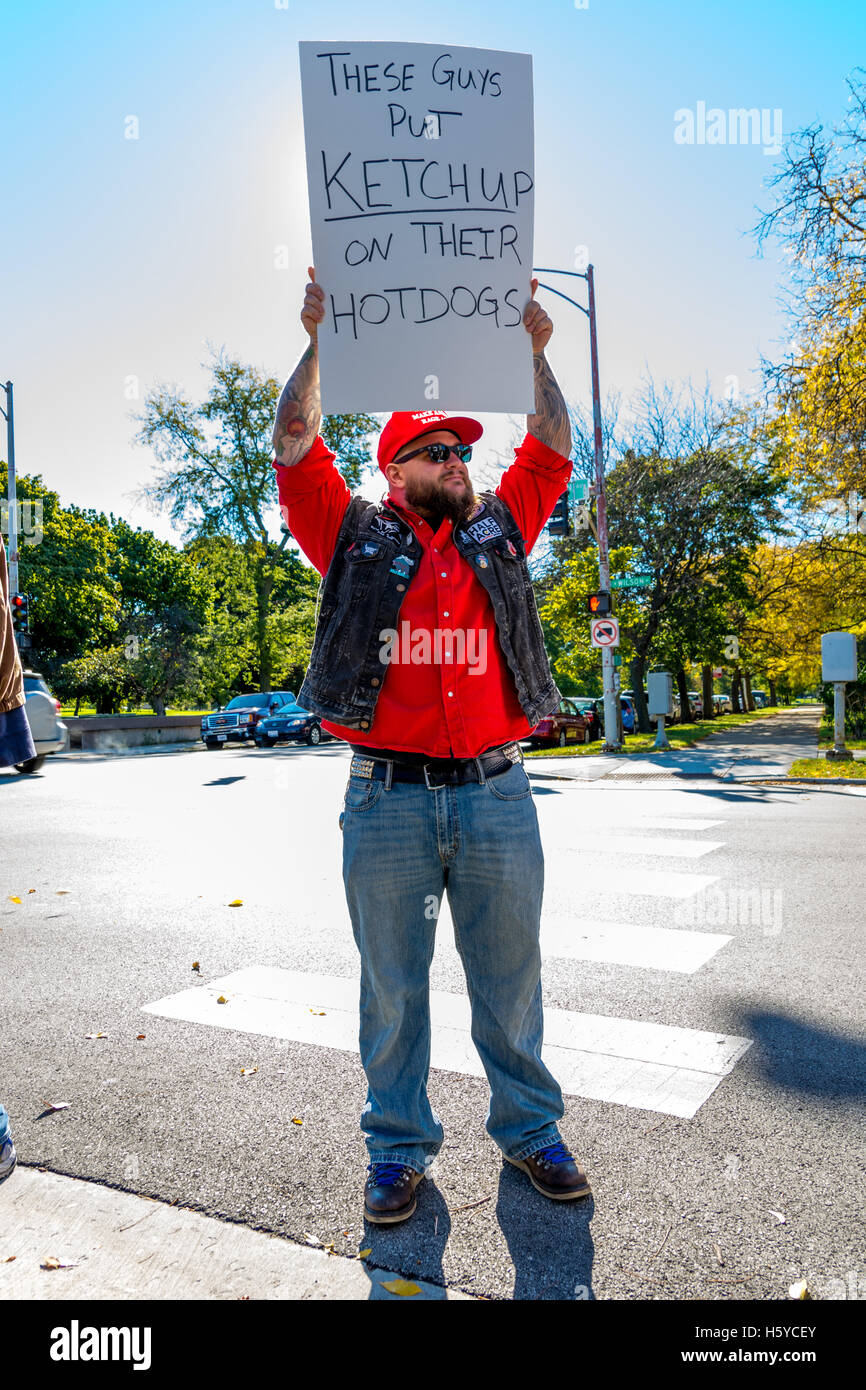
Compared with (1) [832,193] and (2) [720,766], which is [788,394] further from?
(2) [720,766]


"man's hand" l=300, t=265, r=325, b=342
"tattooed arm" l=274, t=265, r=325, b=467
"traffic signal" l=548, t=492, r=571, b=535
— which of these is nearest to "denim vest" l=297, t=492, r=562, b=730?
"tattooed arm" l=274, t=265, r=325, b=467

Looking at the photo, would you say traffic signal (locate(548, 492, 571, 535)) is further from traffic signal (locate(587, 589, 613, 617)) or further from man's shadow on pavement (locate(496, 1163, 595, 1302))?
man's shadow on pavement (locate(496, 1163, 595, 1302))

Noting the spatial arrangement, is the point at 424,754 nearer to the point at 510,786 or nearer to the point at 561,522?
the point at 510,786

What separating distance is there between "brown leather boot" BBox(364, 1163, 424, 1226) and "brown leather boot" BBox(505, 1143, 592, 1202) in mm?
311

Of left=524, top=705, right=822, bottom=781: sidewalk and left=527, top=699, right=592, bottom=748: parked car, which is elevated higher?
left=527, top=699, right=592, bottom=748: parked car

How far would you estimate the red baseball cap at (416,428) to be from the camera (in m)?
2.75

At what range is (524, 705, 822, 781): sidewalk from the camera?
14.9 m

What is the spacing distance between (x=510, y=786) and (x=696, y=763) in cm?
1445

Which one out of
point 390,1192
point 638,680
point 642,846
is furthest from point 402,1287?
point 638,680

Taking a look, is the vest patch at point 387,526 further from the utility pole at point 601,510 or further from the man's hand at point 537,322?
the utility pole at point 601,510

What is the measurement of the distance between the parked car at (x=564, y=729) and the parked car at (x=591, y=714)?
23 cm
